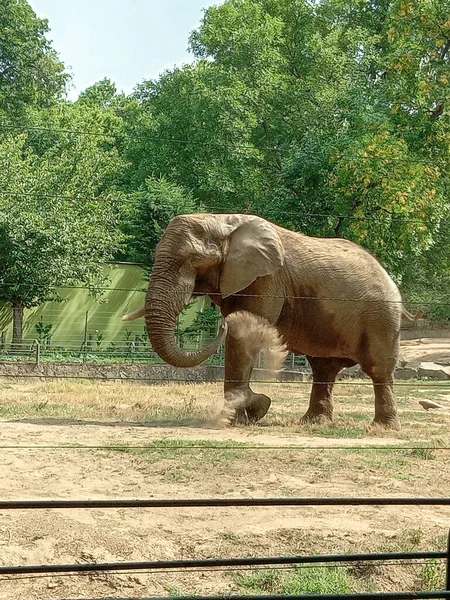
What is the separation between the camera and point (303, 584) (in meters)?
5.77

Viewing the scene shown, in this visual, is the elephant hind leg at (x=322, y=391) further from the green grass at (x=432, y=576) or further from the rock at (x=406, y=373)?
the rock at (x=406, y=373)

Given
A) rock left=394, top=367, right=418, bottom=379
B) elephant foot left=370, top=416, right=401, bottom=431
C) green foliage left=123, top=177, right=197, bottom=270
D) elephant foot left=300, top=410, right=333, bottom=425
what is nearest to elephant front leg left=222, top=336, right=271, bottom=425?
elephant foot left=300, top=410, right=333, bottom=425

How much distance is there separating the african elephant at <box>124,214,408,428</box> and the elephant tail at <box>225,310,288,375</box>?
11 cm

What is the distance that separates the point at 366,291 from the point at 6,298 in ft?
15.0

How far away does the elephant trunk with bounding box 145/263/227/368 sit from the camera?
33.7 ft

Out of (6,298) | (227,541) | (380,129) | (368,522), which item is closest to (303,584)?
(227,541)

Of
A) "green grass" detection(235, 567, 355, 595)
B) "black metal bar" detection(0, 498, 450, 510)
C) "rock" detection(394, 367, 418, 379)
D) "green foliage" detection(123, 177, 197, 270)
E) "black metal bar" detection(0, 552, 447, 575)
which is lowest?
"green grass" detection(235, 567, 355, 595)

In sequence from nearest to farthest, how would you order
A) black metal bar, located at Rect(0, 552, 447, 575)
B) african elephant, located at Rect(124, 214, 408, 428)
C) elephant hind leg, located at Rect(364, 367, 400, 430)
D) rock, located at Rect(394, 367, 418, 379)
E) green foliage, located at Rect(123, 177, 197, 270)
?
1. black metal bar, located at Rect(0, 552, 447, 575)
2. green foliage, located at Rect(123, 177, 197, 270)
3. african elephant, located at Rect(124, 214, 408, 428)
4. elephant hind leg, located at Rect(364, 367, 400, 430)
5. rock, located at Rect(394, 367, 418, 379)

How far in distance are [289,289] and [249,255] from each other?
0.77 meters

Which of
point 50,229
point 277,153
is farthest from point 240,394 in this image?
point 277,153

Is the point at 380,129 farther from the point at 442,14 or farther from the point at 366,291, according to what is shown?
the point at 366,291

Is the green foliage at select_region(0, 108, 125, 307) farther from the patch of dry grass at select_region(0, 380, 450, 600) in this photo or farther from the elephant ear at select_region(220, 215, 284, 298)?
the patch of dry grass at select_region(0, 380, 450, 600)

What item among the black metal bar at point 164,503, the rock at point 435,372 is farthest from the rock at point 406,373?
the black metal bar at point 164,503

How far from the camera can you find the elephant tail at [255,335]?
11078 millimetres
